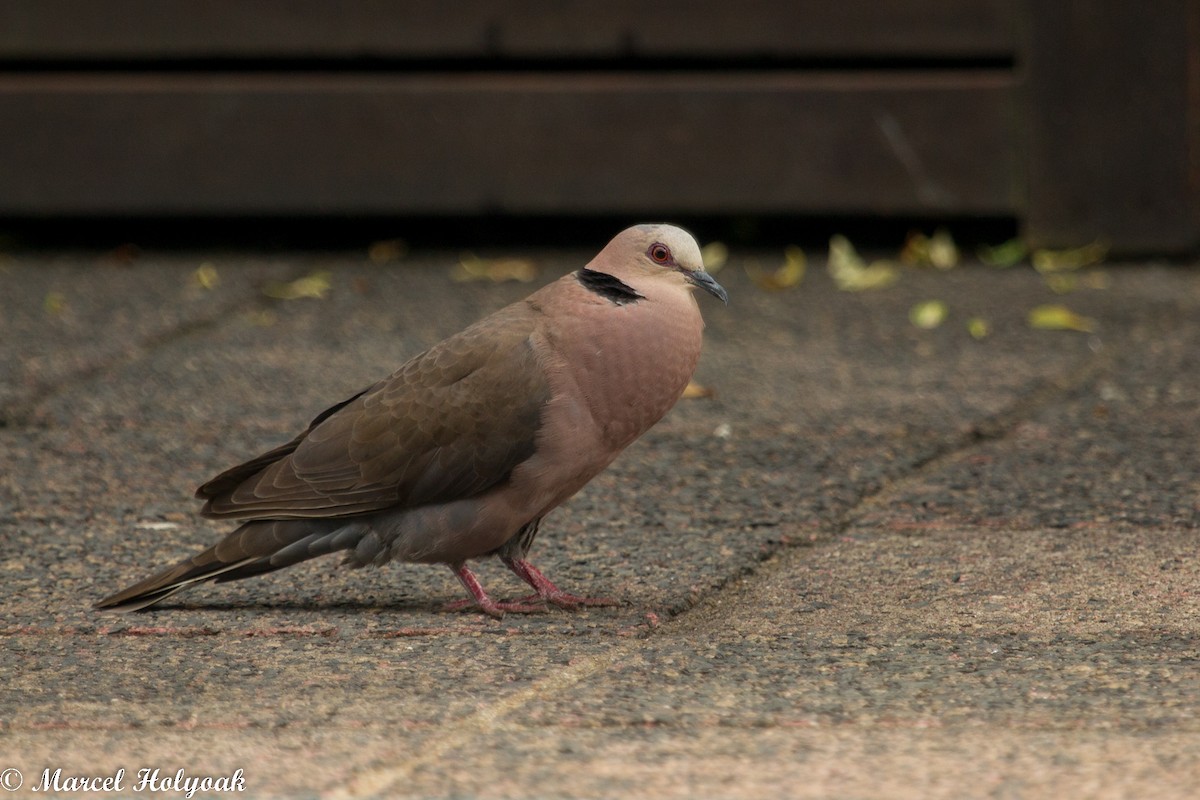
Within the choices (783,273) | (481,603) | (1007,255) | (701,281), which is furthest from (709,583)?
(1007,255)

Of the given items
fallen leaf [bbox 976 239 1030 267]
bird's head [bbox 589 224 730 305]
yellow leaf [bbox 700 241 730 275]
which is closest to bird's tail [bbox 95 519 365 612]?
bird's head [bbox 589 224 730 305]

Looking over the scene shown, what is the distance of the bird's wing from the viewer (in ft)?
11.8

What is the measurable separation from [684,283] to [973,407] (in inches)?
72.5

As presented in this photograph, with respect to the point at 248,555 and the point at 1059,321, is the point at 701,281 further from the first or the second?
the point at 1059,321

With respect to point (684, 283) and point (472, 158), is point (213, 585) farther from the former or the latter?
point (472, 158)

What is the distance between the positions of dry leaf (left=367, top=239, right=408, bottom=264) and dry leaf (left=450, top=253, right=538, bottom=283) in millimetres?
332

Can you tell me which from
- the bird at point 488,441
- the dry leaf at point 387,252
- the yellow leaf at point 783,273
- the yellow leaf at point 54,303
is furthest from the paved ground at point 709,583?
the dry leaf at point 387,252

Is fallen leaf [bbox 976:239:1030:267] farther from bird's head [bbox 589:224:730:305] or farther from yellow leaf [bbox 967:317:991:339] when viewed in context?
bird's head [bbox 589:224:730:305]

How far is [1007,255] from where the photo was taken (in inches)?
290

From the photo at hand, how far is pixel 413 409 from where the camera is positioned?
3.73m

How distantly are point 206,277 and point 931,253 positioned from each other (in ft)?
9.75

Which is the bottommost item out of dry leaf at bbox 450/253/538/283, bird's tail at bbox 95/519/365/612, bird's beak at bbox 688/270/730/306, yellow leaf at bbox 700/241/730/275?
yellow leaf at bbox 700/241/730/275

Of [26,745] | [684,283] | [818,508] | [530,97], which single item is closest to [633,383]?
[684,283]

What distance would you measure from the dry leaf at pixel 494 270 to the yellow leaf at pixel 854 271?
1.22m
